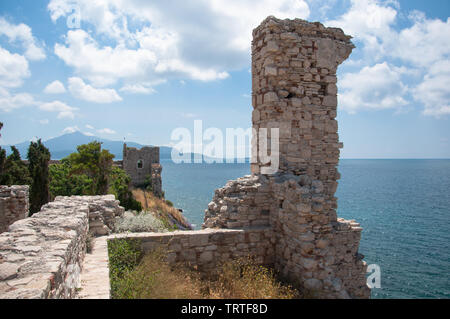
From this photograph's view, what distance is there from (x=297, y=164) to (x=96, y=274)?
4.84m

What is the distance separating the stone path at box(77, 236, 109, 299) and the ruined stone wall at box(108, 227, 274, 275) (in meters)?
0.57

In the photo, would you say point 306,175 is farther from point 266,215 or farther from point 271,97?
point 271,97

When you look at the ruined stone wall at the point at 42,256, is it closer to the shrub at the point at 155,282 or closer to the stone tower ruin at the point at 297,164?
the shrub at the point at 155,282

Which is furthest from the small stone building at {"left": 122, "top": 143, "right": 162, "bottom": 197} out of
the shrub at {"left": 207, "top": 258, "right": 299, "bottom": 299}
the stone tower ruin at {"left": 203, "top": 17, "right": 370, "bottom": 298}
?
the shrub at {"left": 207, "top": 258, "right": 299, "bottom": 299}

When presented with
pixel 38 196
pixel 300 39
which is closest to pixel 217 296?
pixel 300 39

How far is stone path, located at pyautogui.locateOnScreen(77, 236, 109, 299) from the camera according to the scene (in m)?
3.61

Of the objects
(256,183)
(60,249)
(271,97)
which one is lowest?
(60,249)

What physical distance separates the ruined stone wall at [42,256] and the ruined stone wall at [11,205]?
284 inches

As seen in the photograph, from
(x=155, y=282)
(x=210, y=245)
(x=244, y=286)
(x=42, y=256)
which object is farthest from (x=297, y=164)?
(x=42, y=256)

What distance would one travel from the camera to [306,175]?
6.75 meters

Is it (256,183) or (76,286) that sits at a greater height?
(256,183)
